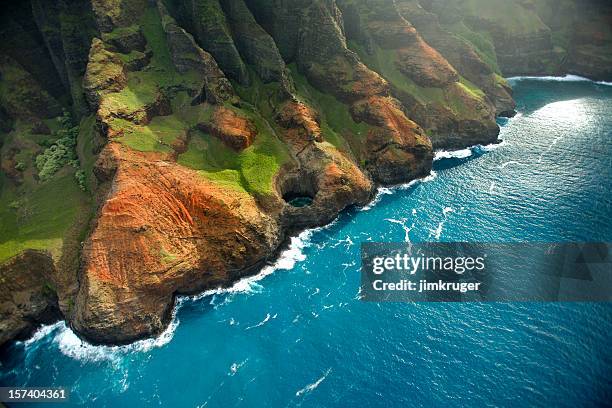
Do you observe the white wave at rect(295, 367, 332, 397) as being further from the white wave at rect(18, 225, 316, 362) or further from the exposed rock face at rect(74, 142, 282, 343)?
the exposed rock face at rect(74, 142, 282, 343)

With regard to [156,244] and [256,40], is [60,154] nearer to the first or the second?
[156,244]

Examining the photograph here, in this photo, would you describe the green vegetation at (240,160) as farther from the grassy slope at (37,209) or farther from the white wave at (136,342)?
the grassy slope at (37,209)

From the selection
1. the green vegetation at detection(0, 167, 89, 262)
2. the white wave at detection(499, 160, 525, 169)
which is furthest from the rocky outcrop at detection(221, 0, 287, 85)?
the white wave at detection(499, 160, 525, 169)

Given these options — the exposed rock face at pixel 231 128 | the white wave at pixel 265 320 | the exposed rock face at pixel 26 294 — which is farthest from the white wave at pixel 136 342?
the exposed rock face at pixel 231 128

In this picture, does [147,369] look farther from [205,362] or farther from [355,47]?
[355,47]

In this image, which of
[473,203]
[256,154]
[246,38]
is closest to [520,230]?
[473,203]

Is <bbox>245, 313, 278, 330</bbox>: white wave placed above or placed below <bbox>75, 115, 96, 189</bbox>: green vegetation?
below

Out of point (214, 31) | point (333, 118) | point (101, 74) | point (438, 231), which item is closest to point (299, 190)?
point (333, 118)
